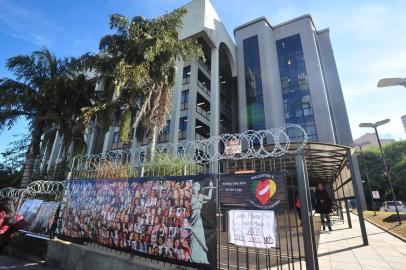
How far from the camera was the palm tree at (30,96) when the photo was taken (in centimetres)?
1260

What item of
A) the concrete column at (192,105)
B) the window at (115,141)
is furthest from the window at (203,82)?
the window at (115,141)

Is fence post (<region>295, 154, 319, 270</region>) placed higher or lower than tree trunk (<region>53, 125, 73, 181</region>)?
lower

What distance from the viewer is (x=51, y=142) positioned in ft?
45.6

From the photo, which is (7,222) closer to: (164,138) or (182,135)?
(164,138)

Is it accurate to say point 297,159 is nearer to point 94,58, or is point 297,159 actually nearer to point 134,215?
point 134,215

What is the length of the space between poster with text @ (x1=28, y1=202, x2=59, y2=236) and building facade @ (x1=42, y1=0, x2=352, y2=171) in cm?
1463

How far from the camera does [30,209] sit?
7789 mm

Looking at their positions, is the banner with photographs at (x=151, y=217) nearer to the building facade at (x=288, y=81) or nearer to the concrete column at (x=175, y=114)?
the concrete column at (x=175, y=114)

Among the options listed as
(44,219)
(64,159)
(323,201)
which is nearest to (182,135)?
(64,159)

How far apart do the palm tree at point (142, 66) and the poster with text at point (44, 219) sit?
5672 millimetres

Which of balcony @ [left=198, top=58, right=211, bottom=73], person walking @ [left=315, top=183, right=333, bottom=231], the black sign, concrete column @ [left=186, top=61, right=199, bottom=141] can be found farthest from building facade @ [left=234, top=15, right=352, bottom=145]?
the black sign

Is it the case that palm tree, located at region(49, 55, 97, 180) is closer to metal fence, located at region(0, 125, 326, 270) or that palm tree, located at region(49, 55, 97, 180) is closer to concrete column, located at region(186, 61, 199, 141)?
metal fence, located at region(0, 125, 326, 270)

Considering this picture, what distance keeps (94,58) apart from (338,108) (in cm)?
3222

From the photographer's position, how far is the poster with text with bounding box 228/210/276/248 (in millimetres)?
3750
